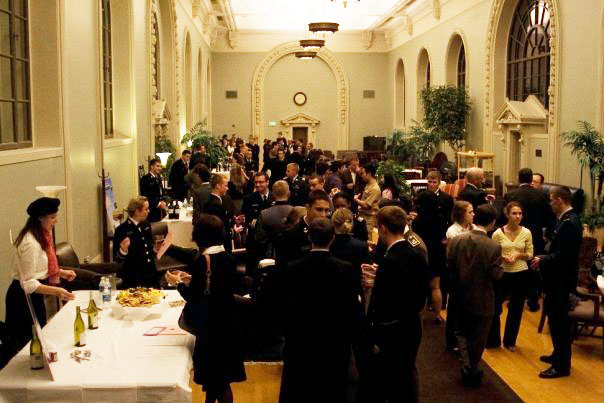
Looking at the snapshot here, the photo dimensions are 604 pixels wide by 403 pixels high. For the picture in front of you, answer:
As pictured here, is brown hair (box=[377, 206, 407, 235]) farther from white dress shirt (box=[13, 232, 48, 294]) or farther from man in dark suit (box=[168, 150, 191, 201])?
man in dark suit (box=[168, 150, 191, 201])

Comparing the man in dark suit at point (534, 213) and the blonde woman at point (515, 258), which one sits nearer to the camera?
the blonde woman at point (515, 258)

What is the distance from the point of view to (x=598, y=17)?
11398mm

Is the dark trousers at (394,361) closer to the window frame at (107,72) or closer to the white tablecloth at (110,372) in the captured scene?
the white tablecloth at (110,372)

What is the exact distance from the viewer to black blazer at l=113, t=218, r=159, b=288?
6.17 meters

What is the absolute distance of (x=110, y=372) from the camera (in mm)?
3809

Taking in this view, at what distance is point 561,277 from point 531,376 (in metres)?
1.02

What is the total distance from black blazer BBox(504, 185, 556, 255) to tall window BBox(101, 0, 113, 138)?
6427 mm

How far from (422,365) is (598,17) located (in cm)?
776

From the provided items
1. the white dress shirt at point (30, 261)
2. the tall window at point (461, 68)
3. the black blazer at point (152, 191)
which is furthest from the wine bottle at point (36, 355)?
the tall window at point (461, 68)

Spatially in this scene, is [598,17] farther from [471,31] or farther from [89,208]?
[89,208]

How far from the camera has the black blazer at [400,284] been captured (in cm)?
450

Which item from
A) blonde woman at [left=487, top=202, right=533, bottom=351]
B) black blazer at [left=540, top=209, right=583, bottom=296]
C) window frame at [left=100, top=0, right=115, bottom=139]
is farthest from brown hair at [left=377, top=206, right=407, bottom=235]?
window frame at [left=100, top=0, right=115, bottom=139]

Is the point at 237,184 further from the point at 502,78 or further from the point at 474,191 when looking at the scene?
the point at 502,78

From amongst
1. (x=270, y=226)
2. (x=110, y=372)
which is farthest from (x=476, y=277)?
(x=110, y=372)
